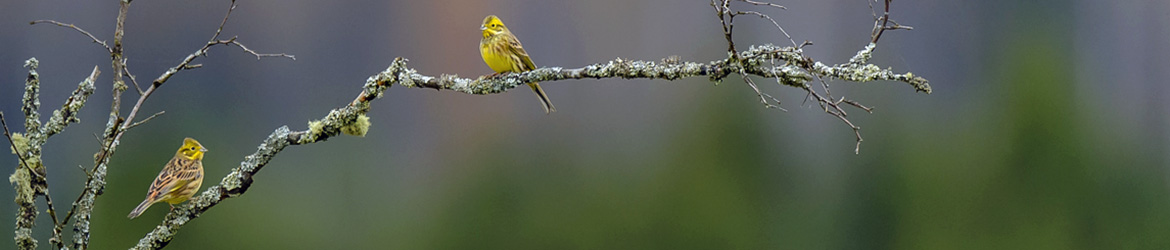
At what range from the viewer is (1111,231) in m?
8.51

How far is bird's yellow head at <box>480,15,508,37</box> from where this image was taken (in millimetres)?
3312

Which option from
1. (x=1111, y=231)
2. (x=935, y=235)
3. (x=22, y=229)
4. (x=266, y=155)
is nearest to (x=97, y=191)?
(x=22, y=229)

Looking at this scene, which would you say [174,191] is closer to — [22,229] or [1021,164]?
[22,229]

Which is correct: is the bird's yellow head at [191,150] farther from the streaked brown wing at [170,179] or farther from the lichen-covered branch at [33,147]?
the lichen-covered branch at [33,147]

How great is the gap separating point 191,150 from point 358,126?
2.34 feet

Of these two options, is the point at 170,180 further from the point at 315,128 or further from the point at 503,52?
the point at 503,52

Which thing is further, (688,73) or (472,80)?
(472,80)

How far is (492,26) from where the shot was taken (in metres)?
3.33

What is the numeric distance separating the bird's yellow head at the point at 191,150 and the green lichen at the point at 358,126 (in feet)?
2.13

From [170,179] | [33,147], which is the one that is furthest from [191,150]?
[33,147]

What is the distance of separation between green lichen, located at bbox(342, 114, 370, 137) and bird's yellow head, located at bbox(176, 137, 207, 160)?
25.5 inches

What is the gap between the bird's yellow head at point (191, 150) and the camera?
2.78m

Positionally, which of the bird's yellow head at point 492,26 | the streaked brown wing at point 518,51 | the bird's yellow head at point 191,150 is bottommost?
the bird's yellow head at point 191,150

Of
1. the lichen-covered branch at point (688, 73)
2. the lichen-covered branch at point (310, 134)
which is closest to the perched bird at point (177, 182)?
the lichen-covered branch at point (310, 134)
